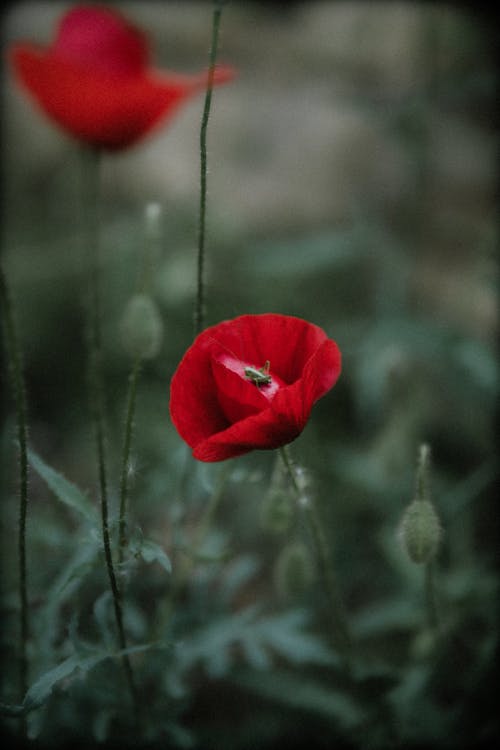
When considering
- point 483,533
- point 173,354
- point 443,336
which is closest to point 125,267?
point 173,354

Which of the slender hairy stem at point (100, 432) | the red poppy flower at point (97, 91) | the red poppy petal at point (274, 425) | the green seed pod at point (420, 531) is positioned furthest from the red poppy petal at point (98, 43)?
the green seed pod at point (420, 531)

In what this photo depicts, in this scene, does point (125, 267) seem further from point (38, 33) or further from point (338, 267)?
point (38, 33)

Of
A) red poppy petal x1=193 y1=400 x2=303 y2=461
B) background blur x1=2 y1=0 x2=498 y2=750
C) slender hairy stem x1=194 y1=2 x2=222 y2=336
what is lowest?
background blur x1=2 y1=0 x2=498 y2=750

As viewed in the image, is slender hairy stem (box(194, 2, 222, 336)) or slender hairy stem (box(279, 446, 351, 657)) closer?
slender hairy stem (box(194, 2, 222, 336))

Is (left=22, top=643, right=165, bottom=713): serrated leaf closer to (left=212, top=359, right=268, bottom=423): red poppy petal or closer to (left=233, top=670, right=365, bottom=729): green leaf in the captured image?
(left=212, top=359, right=268, bottom=423): red poppy petal

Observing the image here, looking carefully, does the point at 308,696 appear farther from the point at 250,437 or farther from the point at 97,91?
the point at 97,91

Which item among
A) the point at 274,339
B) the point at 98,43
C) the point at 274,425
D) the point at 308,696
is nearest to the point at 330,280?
the point at 98,43

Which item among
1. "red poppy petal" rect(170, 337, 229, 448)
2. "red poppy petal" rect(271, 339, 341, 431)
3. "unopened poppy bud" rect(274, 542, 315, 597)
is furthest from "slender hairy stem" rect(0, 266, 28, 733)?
"unopened poppy bud" rect(274, 542, 315, 597)
